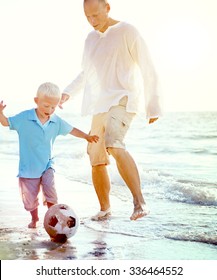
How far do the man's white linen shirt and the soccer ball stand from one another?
57 cm

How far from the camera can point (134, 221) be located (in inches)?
118

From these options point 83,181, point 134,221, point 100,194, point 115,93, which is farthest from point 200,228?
point 83,181

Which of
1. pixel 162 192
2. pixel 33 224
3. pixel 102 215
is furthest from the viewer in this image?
pixel 162 192

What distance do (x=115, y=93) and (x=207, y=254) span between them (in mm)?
877

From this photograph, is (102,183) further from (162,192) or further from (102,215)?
(162,192)

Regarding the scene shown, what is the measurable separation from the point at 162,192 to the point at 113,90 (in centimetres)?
121

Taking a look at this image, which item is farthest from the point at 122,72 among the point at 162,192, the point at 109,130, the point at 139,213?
the point at 162,192

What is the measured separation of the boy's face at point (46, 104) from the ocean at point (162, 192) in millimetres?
554

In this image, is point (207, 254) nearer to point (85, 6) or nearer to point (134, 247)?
point (134, 247)

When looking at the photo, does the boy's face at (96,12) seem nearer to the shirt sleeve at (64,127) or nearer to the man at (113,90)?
the man at (113,90)

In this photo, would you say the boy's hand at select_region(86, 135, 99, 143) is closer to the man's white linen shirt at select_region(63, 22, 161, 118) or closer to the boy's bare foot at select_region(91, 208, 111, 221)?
the man's white linen shirt at select_region(63, 22, 161, 118)

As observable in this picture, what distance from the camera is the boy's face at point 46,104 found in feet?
9.11

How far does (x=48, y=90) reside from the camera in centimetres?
277

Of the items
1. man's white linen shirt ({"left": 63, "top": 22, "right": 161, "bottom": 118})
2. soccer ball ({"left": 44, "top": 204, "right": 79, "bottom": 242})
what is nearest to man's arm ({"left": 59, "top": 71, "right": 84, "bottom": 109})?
man's white linen shirt ({"left": 63, "top": 22, "right": 161, "bottom": 118})
